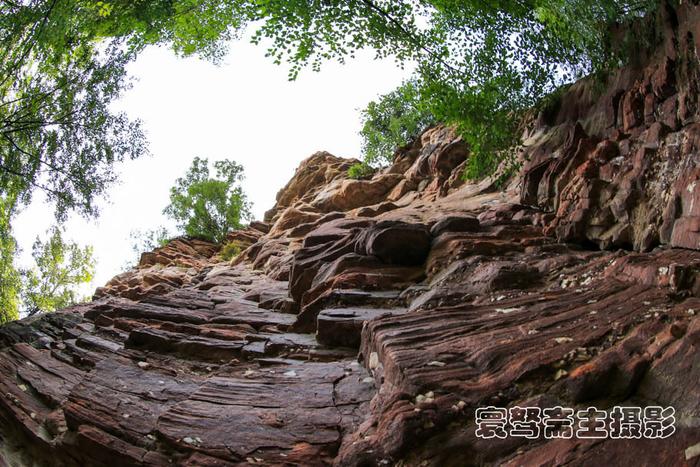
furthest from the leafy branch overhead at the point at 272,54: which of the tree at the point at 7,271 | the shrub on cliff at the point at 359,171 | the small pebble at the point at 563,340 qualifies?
the shrub on cliff at the point at 359,171

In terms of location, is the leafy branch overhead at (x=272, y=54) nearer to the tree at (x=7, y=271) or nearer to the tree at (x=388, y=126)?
the tree at (x=7, y=271)

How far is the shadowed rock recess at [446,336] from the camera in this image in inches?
232

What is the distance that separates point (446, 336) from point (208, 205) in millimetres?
39266

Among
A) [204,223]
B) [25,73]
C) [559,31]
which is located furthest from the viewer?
[204,223]

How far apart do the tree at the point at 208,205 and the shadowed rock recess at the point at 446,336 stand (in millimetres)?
27487

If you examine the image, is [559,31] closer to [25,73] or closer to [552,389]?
[552,389]

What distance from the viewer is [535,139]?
1608 cm

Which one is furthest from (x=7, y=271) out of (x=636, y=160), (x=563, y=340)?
(x=636, y=160)

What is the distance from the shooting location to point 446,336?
7973 millimetres

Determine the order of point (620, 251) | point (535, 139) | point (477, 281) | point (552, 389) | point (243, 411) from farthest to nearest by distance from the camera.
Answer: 1. point (535, 139)
2. point (477, 281)
3. point (620, 251)
4. point (243, 411)
5. point (552, 389)

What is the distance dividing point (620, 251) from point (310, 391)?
6533mm

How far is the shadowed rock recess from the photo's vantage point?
19.3ft

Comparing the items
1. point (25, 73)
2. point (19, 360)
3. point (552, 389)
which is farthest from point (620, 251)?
point (25, 73)

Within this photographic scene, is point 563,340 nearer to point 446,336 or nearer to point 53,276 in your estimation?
point 446,336
